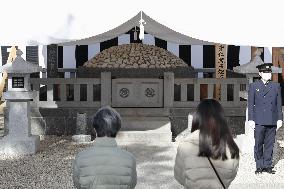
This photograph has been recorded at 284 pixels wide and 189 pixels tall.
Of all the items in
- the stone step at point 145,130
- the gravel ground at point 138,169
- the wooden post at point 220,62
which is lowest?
the gravel ground at point 138,169

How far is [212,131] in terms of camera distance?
2945 mm

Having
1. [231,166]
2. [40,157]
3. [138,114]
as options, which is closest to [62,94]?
[138,114]

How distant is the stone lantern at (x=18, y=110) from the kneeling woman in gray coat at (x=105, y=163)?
18.6ft

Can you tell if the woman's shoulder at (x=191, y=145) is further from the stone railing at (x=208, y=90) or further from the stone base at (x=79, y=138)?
Result: the stone railing at (x=208, y=90)

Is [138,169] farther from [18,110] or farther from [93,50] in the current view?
[93,50]

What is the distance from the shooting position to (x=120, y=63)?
12086 mm

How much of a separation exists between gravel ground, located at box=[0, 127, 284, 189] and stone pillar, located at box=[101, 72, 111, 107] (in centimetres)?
148

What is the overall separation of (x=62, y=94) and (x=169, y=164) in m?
3.71

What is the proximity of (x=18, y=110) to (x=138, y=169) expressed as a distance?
2692 mm

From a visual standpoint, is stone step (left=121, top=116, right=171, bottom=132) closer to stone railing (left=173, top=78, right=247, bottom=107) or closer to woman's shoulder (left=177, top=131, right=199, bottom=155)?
stone railing (left=173, top=78, right=247, bottom=107)

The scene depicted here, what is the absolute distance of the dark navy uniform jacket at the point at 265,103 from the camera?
6711mm

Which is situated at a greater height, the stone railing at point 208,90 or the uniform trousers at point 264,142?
the stone railing at point 208,90

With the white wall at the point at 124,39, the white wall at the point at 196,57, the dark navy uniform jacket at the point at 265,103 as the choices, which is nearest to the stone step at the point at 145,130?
the dark navy uniform jacket at the point at 265,103

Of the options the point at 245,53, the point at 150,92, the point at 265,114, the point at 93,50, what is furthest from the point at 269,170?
the point at 93,50
